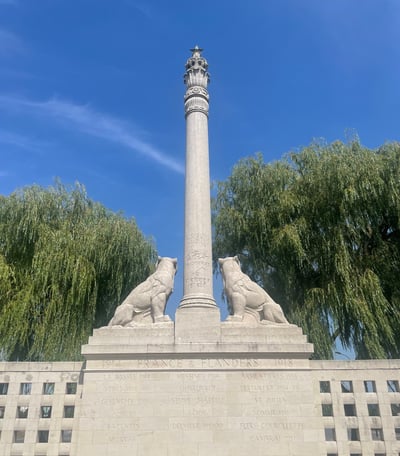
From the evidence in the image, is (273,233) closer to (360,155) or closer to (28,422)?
(360,155)

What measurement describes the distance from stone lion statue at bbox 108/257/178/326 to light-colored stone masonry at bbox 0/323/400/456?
577 mm

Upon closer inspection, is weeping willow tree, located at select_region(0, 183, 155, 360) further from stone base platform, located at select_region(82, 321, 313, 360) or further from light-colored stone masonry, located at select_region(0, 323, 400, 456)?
stone base platform, located at select_region(82, 321, 313, 360)

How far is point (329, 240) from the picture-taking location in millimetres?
18781

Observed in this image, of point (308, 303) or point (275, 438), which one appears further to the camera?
point (308, 303)

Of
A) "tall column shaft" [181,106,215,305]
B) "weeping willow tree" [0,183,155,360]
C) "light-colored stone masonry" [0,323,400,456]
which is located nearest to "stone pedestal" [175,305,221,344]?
"light-colored stone masonry" [0,323,400,456]

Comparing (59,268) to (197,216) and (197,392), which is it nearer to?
(197,216)

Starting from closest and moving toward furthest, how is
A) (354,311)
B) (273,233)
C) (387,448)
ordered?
(387,448), (354,311), (273,233)

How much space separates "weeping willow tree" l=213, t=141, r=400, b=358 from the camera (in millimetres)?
17391

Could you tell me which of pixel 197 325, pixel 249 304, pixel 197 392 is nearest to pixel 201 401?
pixel 197 392

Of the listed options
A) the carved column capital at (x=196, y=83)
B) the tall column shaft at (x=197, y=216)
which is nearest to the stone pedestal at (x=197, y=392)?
the tall column shaft at (x=197, y=216)

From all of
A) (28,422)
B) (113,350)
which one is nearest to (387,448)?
(113,350)

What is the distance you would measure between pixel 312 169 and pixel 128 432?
13.8m

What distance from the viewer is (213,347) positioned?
1244 cm

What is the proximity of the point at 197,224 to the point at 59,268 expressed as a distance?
748cm
